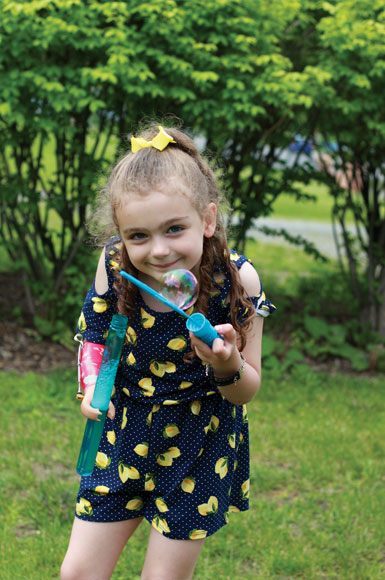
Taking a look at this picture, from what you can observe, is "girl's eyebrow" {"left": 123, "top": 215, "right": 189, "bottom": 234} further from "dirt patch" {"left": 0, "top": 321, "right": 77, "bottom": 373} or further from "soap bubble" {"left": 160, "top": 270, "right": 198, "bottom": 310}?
"dirt patch" {"left": 0, "top": 321, "right": 77, "bottom": 373}

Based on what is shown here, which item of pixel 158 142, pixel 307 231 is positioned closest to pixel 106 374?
pixel 158 142

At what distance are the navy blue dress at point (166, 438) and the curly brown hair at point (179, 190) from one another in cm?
4

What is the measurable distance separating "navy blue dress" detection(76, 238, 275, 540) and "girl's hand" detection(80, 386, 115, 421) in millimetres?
104

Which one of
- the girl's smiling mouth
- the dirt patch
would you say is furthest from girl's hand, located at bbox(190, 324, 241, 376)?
the dirt patch

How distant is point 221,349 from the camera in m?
1.82

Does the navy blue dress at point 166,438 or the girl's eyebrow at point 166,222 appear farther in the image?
the navy blue dress at point 166,438

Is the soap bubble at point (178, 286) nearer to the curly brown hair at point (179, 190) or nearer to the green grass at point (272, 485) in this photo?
the curly brown hair at point (179, 190)

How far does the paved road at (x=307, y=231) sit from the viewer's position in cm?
1059

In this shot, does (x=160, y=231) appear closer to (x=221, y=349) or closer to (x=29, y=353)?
(x=221, y=349)

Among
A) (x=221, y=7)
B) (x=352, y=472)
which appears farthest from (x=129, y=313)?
(x=221, y=7)

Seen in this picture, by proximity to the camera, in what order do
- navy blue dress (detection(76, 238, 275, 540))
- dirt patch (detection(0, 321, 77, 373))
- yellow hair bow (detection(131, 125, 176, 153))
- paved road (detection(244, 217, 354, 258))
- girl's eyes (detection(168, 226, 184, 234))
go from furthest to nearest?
paved road (detection(244, 217, 354, 258)), dirt patch (detection(0, 321, 77, 373)), navy blue dress (detection(76, 238, 275, 540)), yellow hair bow (detection(131, 125, 176, 153)), girl's eyes (detection(168, 226, 184, 234))

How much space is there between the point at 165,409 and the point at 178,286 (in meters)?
0.44

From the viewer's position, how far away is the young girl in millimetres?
2117

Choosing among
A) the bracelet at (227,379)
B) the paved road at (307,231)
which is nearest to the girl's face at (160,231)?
the bracelet at (227,379)
